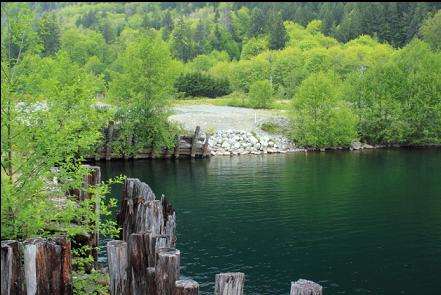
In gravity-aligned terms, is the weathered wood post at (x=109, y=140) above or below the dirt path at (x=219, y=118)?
below

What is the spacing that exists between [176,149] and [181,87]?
5298 cm

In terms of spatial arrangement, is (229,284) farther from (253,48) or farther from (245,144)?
(253,48)

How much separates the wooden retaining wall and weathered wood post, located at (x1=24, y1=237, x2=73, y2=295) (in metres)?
44.2

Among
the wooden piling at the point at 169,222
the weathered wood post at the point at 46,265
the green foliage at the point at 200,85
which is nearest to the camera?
the weathered wood post at the point at 46,265

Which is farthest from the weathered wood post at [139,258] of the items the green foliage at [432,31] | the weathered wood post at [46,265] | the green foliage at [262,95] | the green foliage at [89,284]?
the green foliage at [432,31]

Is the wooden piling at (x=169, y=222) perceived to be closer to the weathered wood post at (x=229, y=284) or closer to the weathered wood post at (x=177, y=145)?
the weathered wood post at (x=229, y=284)

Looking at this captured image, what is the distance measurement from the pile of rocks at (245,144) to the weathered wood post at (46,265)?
4916cm

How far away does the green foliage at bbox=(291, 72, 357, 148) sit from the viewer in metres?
66.3

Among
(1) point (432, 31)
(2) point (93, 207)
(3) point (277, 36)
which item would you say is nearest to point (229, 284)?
(2) point (93, 207)

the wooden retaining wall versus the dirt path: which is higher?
the dirt path

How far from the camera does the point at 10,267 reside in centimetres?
1206

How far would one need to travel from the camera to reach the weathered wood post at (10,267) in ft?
39.1

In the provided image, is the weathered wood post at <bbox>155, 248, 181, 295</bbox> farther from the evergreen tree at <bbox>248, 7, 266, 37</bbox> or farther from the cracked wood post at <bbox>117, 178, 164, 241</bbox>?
the evergreen tree at <bbox>248, 7, 266, 37</bbox>

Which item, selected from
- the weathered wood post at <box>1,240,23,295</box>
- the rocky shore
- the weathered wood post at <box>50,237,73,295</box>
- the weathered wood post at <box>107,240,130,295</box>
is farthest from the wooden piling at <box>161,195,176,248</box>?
the rocky shore
